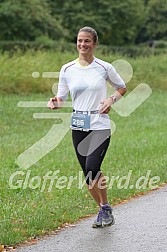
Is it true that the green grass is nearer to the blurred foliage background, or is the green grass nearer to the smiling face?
the smiling face

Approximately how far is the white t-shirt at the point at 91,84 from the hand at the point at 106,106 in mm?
67

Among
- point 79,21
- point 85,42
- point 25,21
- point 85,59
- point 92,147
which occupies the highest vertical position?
point 85,42

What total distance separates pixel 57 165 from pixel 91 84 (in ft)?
17.0

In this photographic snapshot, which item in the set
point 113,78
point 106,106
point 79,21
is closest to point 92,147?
point 106,106

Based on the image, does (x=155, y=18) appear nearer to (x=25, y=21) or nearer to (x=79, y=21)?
(x=79, y=21)

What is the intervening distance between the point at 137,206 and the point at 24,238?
7.52 feet

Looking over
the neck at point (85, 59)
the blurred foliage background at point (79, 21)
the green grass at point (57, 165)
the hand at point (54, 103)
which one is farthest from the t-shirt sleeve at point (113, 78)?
the blurred foliage background at point (79, 21)

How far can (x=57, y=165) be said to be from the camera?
1235cm

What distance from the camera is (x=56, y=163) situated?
41.4 ft

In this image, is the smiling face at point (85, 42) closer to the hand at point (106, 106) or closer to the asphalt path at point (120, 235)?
the hand at point (106, 106)

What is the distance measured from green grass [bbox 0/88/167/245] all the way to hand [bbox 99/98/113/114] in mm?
1443

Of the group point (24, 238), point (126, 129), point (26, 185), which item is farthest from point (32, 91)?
point (24, 238)

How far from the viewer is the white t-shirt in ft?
24.1

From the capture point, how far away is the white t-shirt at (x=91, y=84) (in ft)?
24.1
